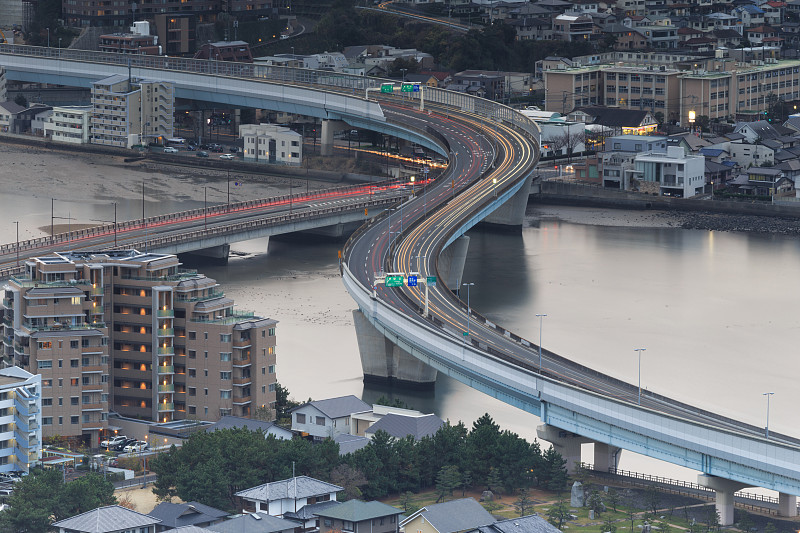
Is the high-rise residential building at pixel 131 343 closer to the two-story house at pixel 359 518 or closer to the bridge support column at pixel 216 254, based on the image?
the two-story house at pixel 359 518

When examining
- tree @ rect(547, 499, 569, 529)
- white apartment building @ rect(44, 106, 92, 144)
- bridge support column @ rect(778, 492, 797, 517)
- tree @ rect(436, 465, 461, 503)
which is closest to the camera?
tree @ rect(547, 499, 569, 529)

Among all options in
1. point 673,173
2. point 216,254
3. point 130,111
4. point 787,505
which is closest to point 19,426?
point 787,505

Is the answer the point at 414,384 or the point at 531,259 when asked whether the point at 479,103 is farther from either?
the point at 414,384

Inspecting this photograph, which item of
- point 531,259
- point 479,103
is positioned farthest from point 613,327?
point 479,103

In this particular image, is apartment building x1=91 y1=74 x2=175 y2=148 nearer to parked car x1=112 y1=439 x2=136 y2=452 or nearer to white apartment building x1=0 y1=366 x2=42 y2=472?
parked car x1=112 y1=439 x2=136 y2=452

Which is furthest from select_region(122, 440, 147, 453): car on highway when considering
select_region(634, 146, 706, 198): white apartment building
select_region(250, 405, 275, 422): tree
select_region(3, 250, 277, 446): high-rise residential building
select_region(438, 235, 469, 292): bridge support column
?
select_region(634, 146, 706, 198): white apartment building

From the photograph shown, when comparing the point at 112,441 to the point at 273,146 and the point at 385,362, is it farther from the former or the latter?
the point at 273,146

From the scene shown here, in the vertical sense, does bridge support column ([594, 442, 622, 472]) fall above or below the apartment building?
below
